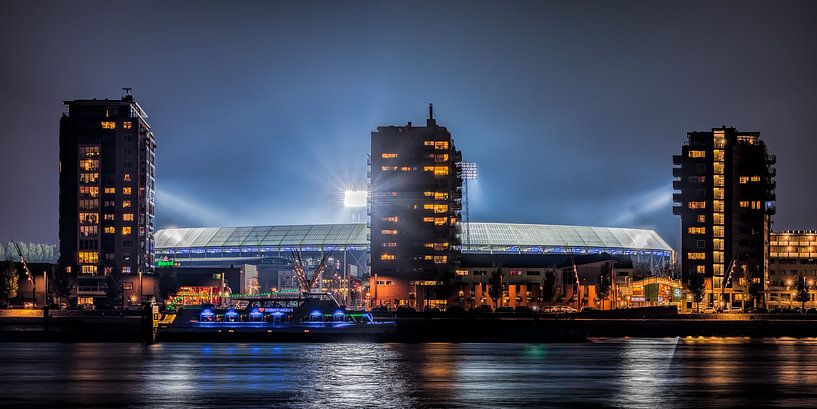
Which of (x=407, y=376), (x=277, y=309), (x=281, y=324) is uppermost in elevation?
(x=277, y=309)

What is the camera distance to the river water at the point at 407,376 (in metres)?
68.8

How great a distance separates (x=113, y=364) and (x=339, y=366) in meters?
22.0

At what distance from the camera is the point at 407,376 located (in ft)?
271

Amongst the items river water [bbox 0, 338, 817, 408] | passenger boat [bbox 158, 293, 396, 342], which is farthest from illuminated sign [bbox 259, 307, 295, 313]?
river water [bbox 0, 338, 817, 408]

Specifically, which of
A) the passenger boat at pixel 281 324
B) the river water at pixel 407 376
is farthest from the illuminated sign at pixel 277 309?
the river water at pixel 407 376

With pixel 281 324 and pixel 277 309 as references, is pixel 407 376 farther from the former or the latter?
pixel 277 309

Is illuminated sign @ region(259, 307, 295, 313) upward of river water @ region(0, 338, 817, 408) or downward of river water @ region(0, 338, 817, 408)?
upward

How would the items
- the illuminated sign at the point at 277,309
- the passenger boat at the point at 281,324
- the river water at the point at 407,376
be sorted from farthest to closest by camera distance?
the illuminated sign at the point at 277,309 < the passenger boat at the point at 281,324 < the river water at the point at 407,376

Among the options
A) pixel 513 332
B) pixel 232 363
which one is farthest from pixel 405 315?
pixel 232 363

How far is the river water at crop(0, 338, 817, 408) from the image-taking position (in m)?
68.8

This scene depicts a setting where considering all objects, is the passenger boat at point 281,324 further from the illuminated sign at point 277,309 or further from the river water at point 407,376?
the river water at point 407,376

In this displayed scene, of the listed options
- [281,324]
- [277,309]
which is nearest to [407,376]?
[281,324]

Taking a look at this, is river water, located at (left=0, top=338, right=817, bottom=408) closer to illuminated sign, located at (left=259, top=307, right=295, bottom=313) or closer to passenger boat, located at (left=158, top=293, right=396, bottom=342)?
passenger boat, located at (left=158, top=293, right=396, bottom=342)

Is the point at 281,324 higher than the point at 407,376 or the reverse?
higher
